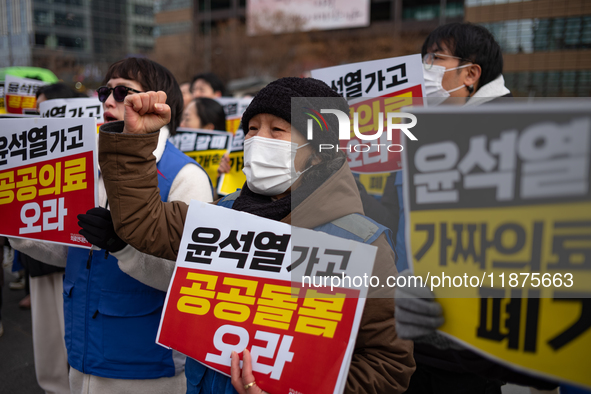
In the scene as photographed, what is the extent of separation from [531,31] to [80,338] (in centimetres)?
3404

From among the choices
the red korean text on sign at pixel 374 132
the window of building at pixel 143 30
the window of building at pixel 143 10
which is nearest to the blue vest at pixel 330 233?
the red korean text on sign at pixel 374 132

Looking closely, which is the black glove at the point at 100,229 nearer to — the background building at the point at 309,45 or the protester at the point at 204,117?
the protester at the point at 204,117

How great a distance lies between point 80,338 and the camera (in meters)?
1.95

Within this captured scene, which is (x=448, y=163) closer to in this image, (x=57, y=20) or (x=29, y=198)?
(x=29, y=198)

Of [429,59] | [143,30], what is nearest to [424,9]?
[143,30]

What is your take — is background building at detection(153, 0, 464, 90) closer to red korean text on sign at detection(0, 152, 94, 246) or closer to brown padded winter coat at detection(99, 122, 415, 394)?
red korean text on sign at detection(0, 152, 94, 246)

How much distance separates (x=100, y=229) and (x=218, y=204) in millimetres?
429

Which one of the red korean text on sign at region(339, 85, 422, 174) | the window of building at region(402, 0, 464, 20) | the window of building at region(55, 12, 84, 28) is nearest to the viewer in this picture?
the red korean text on sign at region(339, 85, 422, 174)

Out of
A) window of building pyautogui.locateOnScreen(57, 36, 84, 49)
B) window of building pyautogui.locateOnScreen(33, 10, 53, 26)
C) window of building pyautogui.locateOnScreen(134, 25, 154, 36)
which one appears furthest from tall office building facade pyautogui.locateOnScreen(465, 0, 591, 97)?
window of building pyautogui.locateOnScreen(134, 25, 154, 36)

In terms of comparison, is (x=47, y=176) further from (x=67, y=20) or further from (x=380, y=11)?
(x=380, y=11)

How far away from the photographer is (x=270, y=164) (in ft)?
5.09

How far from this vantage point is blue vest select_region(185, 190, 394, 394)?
1312 millimetres

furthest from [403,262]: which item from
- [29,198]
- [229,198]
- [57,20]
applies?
[57,20]

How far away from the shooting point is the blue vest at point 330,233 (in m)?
1.31
